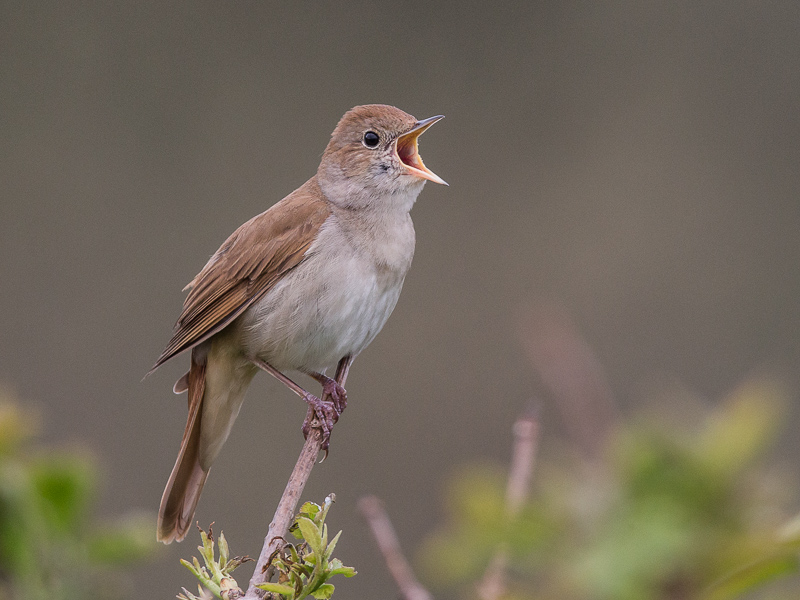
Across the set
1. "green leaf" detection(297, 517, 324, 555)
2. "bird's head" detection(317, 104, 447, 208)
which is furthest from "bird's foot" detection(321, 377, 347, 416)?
"green leaf" detection(297, 517, 324, 555)

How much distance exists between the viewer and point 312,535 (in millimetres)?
1224

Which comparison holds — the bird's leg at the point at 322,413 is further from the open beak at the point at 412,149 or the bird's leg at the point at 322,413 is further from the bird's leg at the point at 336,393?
the open beak at the point at 412,149

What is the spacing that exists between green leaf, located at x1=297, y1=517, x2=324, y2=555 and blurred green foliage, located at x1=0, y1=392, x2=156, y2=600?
0.41 m

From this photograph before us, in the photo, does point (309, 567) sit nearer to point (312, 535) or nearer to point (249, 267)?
point (312, 535)

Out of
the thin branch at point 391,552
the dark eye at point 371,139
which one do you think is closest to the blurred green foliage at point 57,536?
the thin branch at point 391,552

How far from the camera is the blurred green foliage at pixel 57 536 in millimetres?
752

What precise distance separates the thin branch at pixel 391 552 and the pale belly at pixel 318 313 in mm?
1626

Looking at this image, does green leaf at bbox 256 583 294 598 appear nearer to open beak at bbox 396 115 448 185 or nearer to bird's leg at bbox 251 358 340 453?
bird's leg at bbox 251 358 340 453

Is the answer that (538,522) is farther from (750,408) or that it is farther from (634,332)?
(634,332)

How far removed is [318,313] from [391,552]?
1763mm

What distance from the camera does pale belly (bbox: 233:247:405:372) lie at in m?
2.74

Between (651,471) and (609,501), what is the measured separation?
0.14 ft

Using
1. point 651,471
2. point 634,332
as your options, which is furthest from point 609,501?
point 634,332

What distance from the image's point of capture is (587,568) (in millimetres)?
682
